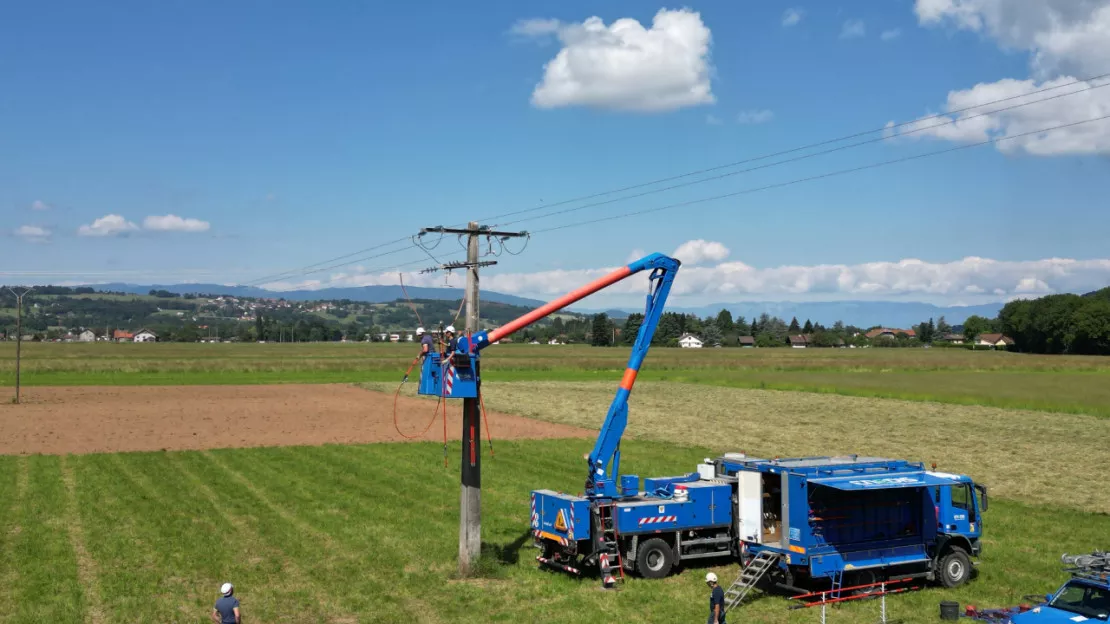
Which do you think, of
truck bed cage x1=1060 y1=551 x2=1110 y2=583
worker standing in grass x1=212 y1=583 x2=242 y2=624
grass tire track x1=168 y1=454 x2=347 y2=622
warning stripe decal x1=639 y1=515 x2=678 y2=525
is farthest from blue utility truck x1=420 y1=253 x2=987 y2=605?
worker standing in grass x1=212 y1=583 x2=242 y2=624

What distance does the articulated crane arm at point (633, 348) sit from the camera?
71.6 ft

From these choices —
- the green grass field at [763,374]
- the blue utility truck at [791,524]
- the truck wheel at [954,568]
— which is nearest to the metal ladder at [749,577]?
the blue utility truck at [791,524]

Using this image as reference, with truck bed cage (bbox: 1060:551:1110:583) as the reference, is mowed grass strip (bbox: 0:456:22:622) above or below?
below

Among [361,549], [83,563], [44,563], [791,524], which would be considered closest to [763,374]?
[361,549]

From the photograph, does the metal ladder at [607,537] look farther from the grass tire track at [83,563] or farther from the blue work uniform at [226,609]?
the grass tire track at [83,563]

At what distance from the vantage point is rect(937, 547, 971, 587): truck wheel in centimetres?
2252

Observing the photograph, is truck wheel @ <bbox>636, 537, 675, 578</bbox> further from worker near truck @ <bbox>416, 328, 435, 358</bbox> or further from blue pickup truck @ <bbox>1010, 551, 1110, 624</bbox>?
blue pickup truck @ <bbox>1010, 551, 1110, 624</bbox>

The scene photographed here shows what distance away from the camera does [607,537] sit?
73.6 ft

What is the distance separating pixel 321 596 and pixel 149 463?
74.9 ft

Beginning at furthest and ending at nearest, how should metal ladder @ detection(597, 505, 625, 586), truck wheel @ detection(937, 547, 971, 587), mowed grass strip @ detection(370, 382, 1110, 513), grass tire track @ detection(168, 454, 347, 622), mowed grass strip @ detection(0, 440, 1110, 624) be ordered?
mowed grass strip @ detection(370, 382, 1110, 513)
truck wheel @ detection(937, 547, 971, 587)
metal ladder @ detection(597, 505, 625, 586)
grass tire track @ detection(168, 454, 347, 622)
mowed grass strip @ detection(0, 440, 1110, 624)

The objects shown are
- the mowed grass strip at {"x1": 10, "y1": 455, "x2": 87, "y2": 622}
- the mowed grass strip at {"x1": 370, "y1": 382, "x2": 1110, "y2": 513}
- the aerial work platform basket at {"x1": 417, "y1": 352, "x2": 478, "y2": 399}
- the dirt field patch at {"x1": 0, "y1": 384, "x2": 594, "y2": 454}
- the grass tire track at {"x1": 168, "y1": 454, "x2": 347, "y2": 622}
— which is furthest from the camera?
the dirt field patch at {"x1": 0, "y1": 384, "x2": 594, "y2": 454}

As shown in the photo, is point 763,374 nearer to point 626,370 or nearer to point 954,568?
point 954,568

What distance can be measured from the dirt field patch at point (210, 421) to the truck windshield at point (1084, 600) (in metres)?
37.5

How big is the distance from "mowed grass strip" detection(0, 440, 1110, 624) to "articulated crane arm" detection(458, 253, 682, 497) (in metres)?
2.50
